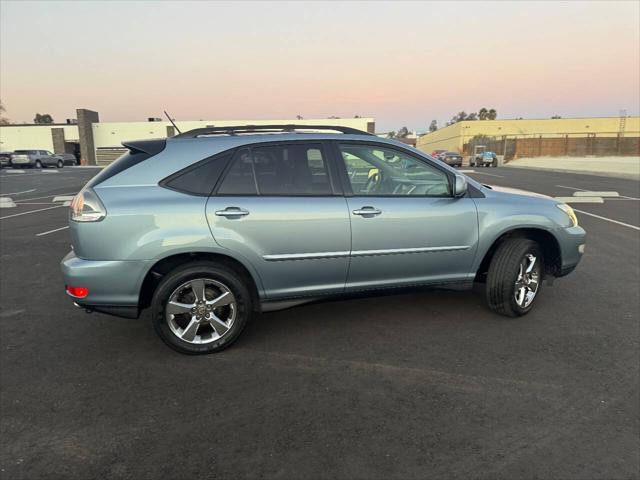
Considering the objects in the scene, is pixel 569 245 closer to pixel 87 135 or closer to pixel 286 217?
pixel 286 217

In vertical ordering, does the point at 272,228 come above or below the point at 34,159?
below

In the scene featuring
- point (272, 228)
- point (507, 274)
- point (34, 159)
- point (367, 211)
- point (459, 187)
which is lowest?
point (507, 274)

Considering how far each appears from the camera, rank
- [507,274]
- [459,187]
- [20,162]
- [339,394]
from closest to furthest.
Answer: [339,394] < [459,187] < [507,274] < [20,162]

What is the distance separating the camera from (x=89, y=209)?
3.38m

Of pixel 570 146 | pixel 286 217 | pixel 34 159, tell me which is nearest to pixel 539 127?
pixel 570 146

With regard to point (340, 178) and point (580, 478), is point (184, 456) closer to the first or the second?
point (580, 478)

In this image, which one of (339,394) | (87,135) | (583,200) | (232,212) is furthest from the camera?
(87,135)

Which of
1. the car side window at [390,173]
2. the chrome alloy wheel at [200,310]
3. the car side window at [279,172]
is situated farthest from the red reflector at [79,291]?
the car side window at [390,173]

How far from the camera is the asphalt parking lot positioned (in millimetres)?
2432

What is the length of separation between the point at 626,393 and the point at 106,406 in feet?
11.4

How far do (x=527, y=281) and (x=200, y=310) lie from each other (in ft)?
10.1

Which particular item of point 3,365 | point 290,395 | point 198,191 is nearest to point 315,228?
point 198,191

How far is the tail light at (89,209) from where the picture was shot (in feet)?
11.0

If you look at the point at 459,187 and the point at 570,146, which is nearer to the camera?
the point at 459,187
